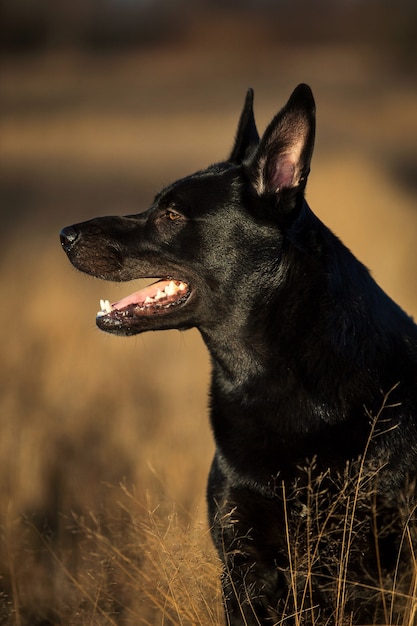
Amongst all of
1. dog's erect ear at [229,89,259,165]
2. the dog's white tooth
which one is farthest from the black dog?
dog's erect ear at [229,89,259,165]

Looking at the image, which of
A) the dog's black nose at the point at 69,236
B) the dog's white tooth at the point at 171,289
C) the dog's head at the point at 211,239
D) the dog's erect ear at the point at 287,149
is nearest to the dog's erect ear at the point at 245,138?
the dog's head at the point at 211,239

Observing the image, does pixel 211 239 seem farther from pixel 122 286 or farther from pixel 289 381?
pixel 122 286

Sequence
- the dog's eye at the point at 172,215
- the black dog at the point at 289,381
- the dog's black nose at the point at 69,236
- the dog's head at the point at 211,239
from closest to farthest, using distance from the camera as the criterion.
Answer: the black dog at the point at 289,381 → the dog's head at the point at 211,239 → the dog's eye at the point at 172,215 → the dog's black nose at the point at 69,236

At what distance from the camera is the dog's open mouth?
146 inches

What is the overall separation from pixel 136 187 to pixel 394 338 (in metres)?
13.1

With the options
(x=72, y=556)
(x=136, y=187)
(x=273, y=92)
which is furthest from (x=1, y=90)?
(x=72, y=556)

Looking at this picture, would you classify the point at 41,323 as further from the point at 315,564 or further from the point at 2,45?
the point at 2,45

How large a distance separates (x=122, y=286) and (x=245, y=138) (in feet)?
19.9

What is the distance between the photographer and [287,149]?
3.53m

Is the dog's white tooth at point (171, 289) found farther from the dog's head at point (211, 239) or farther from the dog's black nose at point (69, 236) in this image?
the dog's black nose at point (69, 236)

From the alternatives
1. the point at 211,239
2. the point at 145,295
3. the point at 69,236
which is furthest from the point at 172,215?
the point at 69,236

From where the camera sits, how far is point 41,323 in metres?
8.62

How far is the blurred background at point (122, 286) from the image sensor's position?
173 inches

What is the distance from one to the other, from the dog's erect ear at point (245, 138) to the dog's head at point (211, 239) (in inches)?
5.8
